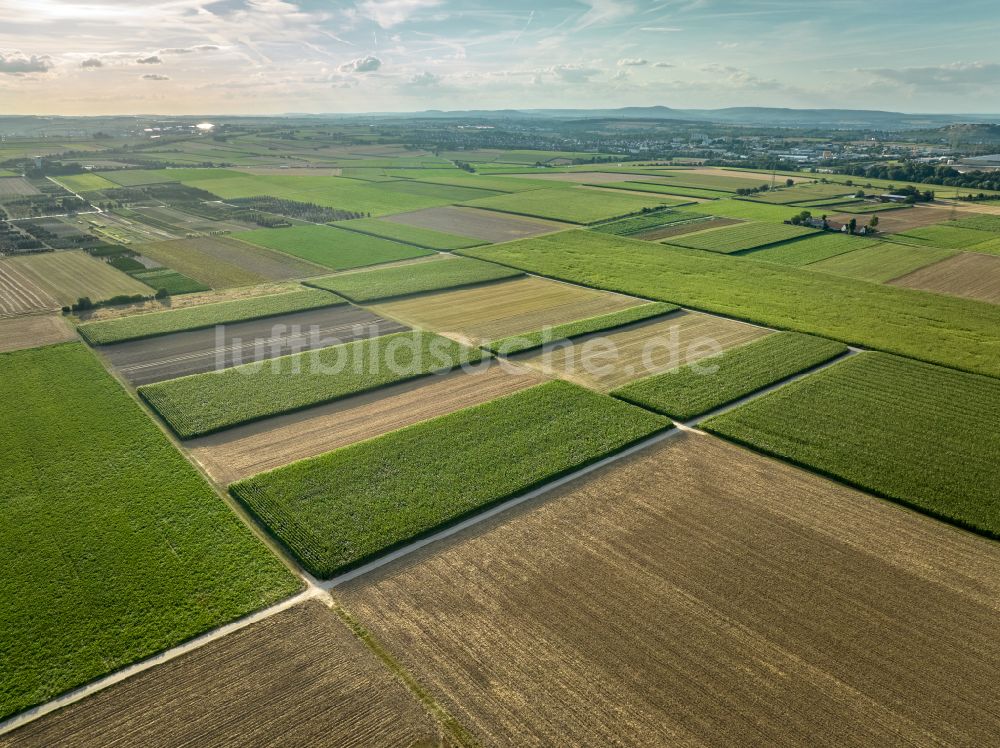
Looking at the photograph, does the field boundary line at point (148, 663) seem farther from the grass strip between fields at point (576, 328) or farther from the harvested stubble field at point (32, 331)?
the harvested stubble field at point (32, 331)

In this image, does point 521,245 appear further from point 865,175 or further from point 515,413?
point 865,175

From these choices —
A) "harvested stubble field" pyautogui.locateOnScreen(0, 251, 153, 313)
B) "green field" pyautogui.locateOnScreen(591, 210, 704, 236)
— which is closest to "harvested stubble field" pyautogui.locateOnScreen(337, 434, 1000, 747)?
"harvested stubble field" pyautogui.locateOnScreen(0, 251, 153, 313)

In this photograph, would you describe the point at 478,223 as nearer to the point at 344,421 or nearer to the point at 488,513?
the point at 344,421

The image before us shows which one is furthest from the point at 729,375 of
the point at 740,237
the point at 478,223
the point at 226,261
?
the point at 478,223

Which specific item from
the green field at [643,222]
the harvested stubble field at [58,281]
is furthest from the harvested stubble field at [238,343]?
the green field at [643,222]

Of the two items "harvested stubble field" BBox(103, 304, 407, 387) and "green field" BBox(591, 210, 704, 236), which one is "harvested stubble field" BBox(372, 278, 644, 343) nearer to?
"harvested stubble field" BBox(103, 304, 407, 387)
